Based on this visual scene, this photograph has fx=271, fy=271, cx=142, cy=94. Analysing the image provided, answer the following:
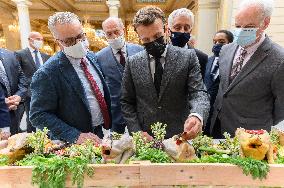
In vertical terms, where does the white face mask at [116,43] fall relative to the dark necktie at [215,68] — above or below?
above

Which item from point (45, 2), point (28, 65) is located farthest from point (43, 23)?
point (28, 65)

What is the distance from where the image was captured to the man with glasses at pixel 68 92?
1.97 meters

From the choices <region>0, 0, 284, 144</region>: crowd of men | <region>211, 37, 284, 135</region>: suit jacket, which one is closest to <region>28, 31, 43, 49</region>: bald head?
<region>0, 0, 284, 144</region>: crowd of men

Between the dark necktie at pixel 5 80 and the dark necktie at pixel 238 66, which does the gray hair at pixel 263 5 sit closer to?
the dark necktie at pixel 238 66

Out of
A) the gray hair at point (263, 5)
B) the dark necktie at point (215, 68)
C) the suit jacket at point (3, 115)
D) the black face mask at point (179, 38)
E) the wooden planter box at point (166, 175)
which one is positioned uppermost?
the gray hair at point (263, 5)

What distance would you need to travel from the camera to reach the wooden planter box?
127 centimetres

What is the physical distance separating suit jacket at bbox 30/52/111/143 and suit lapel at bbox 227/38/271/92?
1.25 meters

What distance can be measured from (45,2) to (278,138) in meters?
14.3

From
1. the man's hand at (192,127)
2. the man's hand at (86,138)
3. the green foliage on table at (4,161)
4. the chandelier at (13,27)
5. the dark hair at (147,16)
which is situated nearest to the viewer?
the green foliage on table at (4,161)

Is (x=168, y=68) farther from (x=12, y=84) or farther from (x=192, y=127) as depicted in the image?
(x=12, y=84)

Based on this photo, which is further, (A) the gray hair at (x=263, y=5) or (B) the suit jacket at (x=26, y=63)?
(B) the suit jacket at (x=26, y=63)

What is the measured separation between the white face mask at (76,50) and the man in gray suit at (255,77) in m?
1.23

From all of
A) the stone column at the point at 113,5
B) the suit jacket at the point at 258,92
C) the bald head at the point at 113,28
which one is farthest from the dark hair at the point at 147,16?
the stone column at the point at 113,5

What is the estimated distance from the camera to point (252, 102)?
2.17 m
